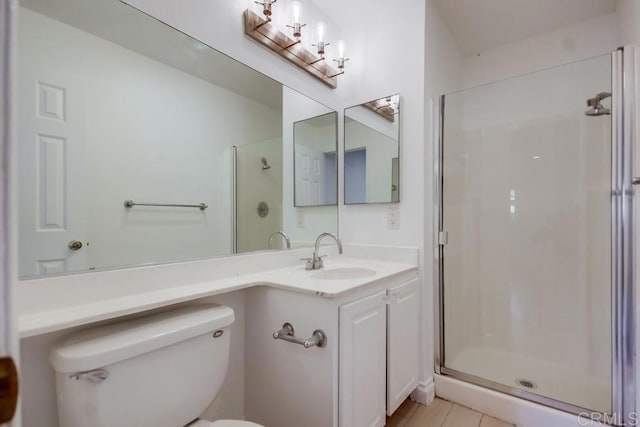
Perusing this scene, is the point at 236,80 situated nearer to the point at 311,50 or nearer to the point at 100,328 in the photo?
the point at 311,50

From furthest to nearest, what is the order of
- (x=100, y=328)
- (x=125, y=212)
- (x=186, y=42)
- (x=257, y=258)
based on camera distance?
(x=257, y=258)
(x=186, y=42)
(x=125, y=212)
(x=100, y=328)

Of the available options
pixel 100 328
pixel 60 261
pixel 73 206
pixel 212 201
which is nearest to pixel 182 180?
pixel 212 201

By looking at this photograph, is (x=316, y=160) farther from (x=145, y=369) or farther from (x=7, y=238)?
(x=7, y=238)

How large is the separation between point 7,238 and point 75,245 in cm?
88

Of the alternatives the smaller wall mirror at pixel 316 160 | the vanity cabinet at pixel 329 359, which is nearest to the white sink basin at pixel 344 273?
the vanity cabinet at pixel 329 359

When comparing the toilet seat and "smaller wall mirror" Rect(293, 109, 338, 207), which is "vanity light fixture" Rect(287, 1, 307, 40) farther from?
the toilet seat

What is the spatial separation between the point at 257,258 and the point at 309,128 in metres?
0.98

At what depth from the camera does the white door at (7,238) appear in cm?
28

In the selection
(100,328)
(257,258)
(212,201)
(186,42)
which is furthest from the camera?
(257,258)

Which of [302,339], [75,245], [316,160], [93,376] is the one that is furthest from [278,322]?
[316,160]

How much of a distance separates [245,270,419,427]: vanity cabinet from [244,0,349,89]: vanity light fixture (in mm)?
1331

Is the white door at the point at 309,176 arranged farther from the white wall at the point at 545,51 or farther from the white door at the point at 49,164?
the white wall at the point at 545,51

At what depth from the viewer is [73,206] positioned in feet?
3.20

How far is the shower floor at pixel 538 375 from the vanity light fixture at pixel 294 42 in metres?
2.11
